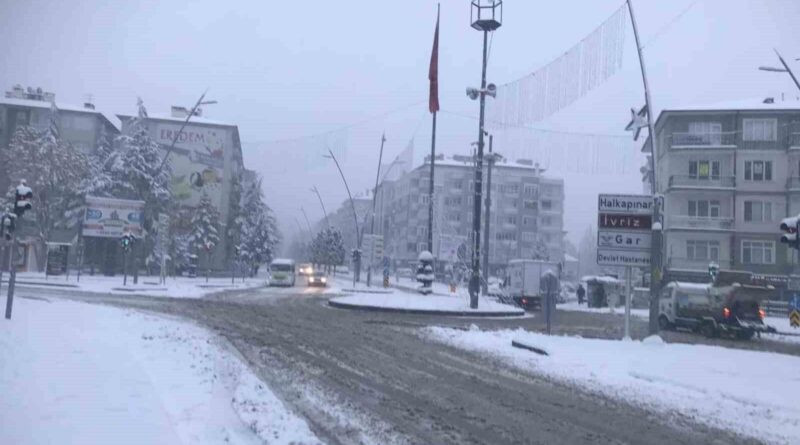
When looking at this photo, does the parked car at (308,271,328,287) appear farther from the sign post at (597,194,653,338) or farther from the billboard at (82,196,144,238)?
the sign post at (597,194,653,338)

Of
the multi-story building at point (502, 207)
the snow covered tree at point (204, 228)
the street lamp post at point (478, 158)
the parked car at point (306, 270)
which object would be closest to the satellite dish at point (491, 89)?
the street lamp post at point (478, 158)

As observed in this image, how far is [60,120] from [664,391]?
61981 mm

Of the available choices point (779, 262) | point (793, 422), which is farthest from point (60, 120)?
point (793, 422)

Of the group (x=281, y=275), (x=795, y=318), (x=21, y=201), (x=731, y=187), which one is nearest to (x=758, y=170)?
(x=731, y=187)

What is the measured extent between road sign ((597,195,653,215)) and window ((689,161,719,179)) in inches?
1547

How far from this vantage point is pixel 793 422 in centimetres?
968

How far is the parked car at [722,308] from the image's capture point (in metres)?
26.1

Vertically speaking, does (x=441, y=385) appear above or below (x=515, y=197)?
below

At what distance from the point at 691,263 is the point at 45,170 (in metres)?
48.4

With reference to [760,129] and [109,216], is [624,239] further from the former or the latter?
[109,216]

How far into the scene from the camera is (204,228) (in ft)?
235

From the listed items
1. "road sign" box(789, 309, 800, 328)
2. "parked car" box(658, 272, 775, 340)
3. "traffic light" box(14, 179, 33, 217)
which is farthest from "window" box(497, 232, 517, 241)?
"traffic light" box(14, 179, 33, 217)

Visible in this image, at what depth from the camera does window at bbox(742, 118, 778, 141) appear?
52.8 metres

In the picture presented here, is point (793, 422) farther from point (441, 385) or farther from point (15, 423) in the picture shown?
point (15, 423)
